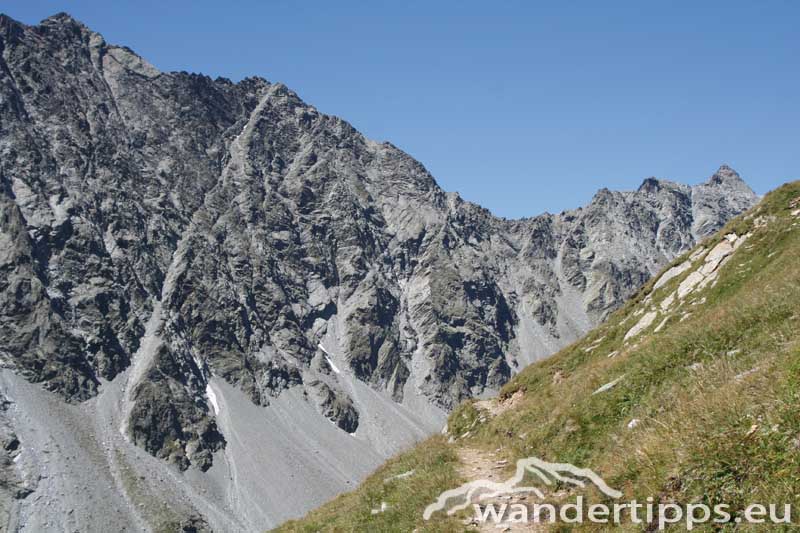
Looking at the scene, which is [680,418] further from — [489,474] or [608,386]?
[489,474]

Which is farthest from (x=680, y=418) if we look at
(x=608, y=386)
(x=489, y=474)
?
(x=489, y=474)

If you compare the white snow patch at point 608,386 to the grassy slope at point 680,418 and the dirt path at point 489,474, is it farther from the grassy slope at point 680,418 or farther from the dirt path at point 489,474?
the dirt path at point 489,474

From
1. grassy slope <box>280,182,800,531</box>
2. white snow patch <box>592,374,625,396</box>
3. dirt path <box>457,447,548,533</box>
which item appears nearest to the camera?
grassy slope <box>280,182,800,531</box>

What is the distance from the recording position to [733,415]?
8914mm

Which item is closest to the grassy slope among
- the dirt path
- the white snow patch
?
the white snow patch

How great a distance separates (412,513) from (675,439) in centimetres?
678

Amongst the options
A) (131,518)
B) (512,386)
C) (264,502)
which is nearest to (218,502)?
(264,502)

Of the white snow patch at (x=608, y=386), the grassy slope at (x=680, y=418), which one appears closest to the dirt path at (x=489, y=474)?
the grassy slope at (x=680, y=418)

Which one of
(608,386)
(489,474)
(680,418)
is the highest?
(608,386)

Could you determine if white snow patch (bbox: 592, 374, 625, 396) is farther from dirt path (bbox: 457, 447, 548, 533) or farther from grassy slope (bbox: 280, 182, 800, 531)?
dirt path (bbox: 457, 447, 548, 533)

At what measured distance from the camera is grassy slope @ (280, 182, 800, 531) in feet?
27.2

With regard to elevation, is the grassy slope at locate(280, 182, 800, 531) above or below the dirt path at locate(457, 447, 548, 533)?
above

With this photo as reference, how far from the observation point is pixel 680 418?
10125 millimetres

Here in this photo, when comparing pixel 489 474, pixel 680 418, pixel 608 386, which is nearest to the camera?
pixel 680 418
